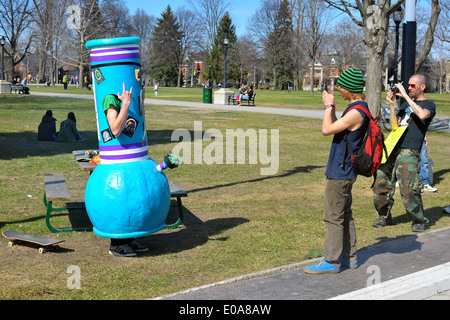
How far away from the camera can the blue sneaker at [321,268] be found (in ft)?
17.5

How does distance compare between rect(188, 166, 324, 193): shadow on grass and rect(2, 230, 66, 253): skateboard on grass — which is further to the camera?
rect(188, 166, 324, 193): shadow on grass

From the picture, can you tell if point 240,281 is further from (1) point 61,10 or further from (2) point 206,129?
(1) point 61,10

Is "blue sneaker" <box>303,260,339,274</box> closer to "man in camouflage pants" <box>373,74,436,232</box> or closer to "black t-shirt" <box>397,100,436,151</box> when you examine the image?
"man in camouflage pants" <box>373,74,436,232</box>

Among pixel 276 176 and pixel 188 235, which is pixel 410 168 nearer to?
pixel 188 235

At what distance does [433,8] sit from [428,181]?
17.5 meters

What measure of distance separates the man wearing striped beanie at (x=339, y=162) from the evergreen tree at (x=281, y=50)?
85.2 meters

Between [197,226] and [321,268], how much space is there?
7.56 feet

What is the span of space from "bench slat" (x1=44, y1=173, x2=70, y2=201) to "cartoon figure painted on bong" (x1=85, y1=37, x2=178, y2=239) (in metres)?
0.71

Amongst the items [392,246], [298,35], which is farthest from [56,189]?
[298,35]

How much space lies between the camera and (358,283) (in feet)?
16.7

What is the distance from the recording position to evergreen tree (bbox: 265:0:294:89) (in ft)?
295

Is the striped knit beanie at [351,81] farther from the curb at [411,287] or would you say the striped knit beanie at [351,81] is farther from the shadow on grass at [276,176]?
the shadow on grass at [276,176]

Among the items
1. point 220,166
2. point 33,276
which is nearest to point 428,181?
point 220,166

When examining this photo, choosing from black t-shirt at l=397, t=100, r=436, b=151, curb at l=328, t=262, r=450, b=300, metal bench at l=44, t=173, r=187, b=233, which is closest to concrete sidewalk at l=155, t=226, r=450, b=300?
curb at l=328, t=262, r=450, b=300
